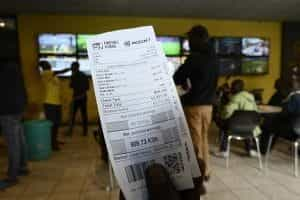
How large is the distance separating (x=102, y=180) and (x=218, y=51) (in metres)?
4.09

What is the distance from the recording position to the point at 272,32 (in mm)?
6457

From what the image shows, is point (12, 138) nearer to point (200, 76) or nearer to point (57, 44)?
point (200, 76)

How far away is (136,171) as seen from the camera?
0.90 m

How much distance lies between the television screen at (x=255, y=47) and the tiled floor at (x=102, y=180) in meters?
2.80

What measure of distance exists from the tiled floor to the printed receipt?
6.28 feet

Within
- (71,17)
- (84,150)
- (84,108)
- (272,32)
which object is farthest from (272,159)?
(71,17)

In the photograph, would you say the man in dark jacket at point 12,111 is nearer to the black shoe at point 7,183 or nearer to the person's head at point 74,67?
the black shoe at point 7,183

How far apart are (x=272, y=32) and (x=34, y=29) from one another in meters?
5.09

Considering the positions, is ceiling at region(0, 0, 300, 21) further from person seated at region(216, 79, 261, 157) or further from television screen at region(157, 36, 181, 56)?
person seated at region(216, 79, 261, 157)

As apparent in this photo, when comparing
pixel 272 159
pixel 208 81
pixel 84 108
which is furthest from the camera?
pixel 84 108

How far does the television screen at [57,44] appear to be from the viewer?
5.68 metres

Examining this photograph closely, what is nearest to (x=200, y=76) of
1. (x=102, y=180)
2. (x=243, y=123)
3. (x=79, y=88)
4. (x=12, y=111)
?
(x=243, y=123)

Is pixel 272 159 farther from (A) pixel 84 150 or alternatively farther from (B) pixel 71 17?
(B) pixel 71 17

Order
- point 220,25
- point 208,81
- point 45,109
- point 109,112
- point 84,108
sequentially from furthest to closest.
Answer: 1. point 220,25
2. point 84,108
3. point 45,109
4. point 208,81
5. point 109,112
